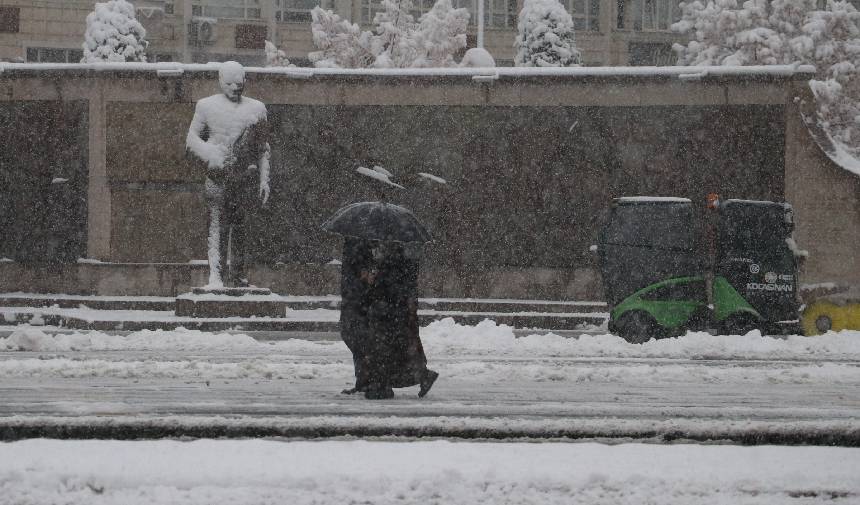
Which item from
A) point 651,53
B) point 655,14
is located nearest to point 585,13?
point 655,14

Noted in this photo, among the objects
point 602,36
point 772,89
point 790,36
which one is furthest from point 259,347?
point 602,36

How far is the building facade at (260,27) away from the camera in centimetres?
4516

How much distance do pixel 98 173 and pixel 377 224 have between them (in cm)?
1186

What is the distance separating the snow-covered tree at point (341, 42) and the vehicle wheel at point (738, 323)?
99.4 ft

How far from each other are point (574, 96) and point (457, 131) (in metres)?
2.06

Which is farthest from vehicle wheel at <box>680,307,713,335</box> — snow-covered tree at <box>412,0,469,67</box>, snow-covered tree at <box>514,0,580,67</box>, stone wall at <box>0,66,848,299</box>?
snow-covered tree at <box>412,0,469,67</box>

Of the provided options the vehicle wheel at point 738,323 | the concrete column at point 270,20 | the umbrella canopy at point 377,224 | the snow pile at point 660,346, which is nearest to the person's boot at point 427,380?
the umbrella canopy at point 377,224

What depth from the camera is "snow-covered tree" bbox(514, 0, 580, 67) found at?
35094 mm

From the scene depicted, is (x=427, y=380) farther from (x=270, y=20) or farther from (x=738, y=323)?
(x=270, y=20)

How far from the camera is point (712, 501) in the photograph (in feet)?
19.0

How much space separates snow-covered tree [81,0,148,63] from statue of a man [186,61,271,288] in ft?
69.7

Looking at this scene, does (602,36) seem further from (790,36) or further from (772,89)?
(772,89)

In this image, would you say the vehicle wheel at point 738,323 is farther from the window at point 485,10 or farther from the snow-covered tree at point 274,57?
the window at point 485,10

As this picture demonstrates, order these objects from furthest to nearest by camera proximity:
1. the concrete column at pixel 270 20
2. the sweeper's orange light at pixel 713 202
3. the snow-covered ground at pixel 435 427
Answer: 1. the concrete column at pixel 270 20
2. the sweeper's orange light at pixel 713 202
3. the snow-covered ground at pixel 435 427
